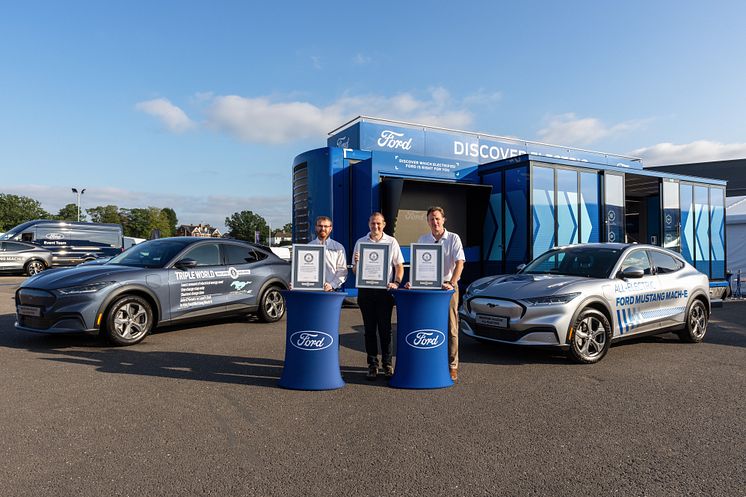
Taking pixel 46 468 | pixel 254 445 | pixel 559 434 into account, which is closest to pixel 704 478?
pixel 559 434

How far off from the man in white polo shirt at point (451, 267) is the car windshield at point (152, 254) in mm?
4128

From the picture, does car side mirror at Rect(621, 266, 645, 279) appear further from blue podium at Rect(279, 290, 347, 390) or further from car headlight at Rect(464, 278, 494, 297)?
blue podium at Rect(279, 290, 347, 390)

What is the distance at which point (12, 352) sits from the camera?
6.31m

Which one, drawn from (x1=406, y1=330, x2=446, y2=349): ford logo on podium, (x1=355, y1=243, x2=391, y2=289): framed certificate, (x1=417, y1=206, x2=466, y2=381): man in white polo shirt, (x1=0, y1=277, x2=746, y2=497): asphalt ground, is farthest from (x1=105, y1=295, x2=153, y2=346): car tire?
(x1=417, y1=206, x2=466, y2=381): man in white polo shirt

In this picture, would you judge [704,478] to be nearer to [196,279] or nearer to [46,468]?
[46,468]

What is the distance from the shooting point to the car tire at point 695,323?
7371 millimetres

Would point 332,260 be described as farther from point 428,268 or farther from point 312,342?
point 428,268

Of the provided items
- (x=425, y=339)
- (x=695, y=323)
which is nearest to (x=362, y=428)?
(x=425, y=339)

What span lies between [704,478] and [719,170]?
37904mm

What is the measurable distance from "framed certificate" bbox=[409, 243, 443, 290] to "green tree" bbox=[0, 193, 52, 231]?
101m

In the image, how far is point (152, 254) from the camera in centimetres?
763

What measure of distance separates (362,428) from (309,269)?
1.70 meters

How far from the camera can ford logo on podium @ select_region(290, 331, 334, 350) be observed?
4926 mm

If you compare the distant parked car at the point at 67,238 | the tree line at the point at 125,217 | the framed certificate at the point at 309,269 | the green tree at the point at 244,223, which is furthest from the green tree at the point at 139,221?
the framed certificate at the point at 309,269
